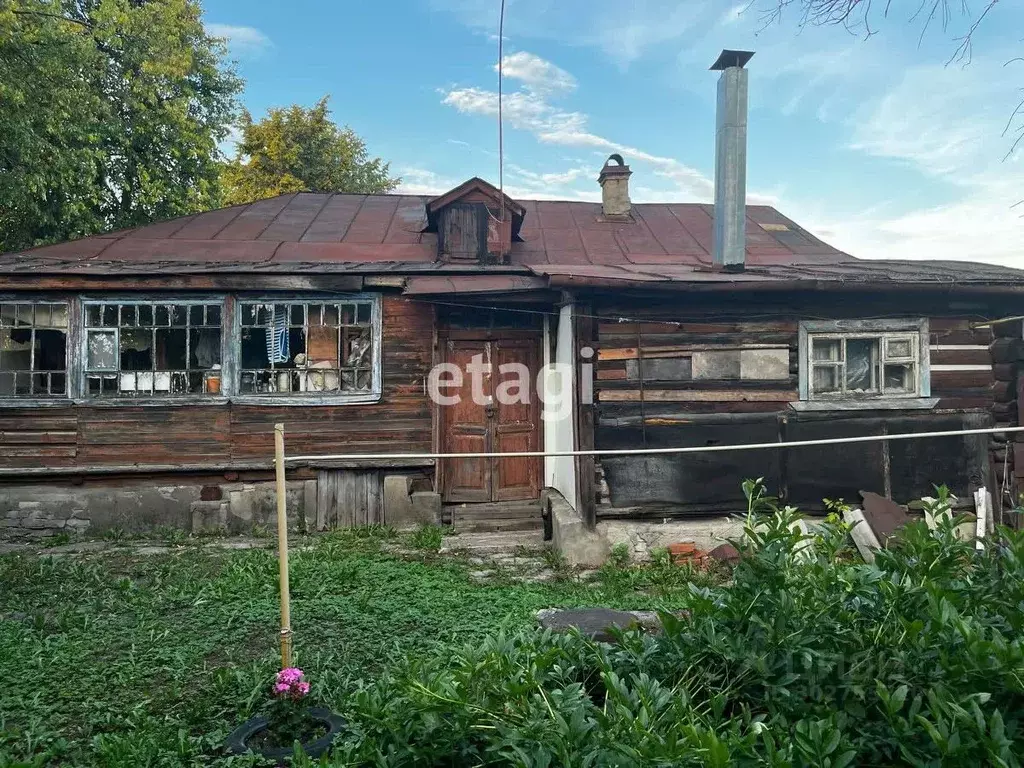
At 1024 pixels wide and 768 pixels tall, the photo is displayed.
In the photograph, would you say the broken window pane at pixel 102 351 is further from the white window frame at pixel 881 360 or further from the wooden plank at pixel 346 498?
the white window frame at pixel 881 360

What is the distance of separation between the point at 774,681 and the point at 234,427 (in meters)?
7.96

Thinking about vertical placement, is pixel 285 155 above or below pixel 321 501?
above

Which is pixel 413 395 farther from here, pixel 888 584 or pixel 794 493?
pixel 888 584

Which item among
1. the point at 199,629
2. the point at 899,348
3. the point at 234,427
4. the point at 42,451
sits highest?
the point at 899,348

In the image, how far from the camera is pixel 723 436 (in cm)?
772

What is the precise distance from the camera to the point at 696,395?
25.4 ft

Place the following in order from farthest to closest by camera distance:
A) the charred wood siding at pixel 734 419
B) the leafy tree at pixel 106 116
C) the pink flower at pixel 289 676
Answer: the leafy tree at pixel 106 116 → the charred wood siding at pixel 734 419 → the pink flower at pixel 289 676

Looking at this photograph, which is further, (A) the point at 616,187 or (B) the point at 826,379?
(A) the point at 616,187

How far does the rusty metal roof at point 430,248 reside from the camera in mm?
7867

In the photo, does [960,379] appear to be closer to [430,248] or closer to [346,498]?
[430,248]

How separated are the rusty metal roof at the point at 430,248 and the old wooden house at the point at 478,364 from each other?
72 mm

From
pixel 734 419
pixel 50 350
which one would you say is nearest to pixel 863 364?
pixel 734 419

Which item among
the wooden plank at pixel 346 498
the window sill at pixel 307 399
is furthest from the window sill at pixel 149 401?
the wooden plank at pixel 346 498

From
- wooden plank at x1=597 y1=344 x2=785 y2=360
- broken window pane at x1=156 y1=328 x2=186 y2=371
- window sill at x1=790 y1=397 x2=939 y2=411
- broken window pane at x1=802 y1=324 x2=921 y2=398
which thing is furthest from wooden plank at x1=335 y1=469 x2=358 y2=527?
broken window pane at x1=802 y1=324 x2=921 y2=398
